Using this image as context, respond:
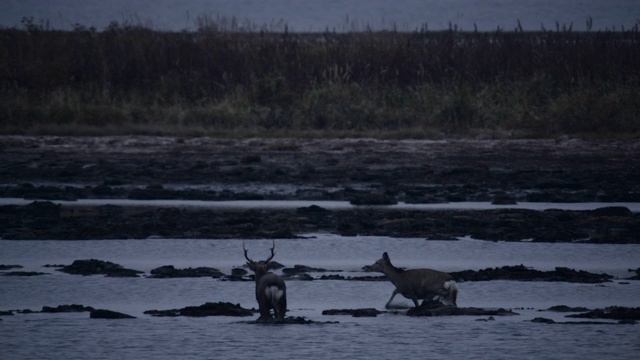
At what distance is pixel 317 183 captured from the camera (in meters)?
21.0

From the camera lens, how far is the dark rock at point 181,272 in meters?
13.6

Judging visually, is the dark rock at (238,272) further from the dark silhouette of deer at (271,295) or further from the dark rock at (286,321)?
the dark silhouette of deer at (271,295)

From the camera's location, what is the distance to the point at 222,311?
11.8m

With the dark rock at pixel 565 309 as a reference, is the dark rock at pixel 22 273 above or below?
above

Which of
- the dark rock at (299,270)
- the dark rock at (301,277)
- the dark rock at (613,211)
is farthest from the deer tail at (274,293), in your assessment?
the dark rock at (613,211)

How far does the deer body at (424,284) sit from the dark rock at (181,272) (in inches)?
99.6

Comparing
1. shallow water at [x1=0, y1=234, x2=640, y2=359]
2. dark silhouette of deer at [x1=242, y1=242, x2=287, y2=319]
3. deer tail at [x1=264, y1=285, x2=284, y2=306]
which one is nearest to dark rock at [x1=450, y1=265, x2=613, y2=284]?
shallow water at [x1=0, y1=234, x2=640, y2=359]

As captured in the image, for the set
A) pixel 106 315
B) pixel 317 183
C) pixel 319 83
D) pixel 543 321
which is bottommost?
pixel 543 321

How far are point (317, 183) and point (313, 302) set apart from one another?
28.6 feet

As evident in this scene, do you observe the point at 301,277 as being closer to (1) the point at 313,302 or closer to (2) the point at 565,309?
(1) the point at 313,302

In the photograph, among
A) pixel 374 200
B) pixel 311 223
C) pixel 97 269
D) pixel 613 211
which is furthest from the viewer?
pixel 374 200

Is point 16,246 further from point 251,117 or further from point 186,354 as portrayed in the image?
point 251,117

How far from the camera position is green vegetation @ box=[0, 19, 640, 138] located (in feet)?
84.8

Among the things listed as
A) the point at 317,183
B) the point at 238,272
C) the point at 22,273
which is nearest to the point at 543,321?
the point at 238,272
